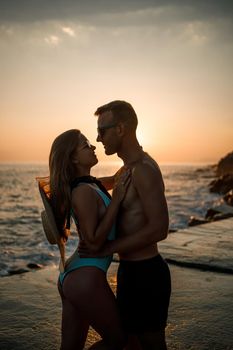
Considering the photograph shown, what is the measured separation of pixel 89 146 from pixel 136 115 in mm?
418

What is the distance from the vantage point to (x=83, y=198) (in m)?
2.36

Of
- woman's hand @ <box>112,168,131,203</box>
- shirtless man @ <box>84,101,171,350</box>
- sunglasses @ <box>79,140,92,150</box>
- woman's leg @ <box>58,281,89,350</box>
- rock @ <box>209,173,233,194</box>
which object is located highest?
sunglasses @ <box>79,140,92,150</box>

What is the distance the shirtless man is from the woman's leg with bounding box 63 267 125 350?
126 mm

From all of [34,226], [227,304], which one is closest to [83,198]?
[227,304]

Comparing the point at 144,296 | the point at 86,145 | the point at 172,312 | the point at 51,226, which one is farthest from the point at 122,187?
the point at 172,312

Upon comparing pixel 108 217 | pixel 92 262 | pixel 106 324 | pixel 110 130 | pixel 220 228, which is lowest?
pixel 220 228

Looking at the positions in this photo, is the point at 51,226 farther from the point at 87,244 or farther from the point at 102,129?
the point at 102,129

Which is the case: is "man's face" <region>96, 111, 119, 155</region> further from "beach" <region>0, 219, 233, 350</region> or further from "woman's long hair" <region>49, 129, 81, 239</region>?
"beach" <region>0, 219, 233, 350</region>

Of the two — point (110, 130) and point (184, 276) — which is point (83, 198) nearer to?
point (110, 130)

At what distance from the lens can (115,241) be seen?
248 centimetres

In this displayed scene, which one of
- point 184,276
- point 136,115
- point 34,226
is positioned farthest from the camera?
point 34,226

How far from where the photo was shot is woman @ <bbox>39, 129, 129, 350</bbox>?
2.31 m

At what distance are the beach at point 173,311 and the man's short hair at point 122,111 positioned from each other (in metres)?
1.91

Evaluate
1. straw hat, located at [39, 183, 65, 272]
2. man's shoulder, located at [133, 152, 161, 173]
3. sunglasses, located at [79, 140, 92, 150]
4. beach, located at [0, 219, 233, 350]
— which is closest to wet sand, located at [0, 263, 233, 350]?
beach, located at [0, 219, 233, 350]
